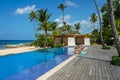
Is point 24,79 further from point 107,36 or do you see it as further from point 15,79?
point 107,36

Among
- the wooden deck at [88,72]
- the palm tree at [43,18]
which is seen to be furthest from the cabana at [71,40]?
the wooden deck at [88,72]

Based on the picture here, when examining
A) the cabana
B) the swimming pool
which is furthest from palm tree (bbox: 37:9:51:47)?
the swimming pool

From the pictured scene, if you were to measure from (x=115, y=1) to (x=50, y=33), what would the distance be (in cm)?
1895

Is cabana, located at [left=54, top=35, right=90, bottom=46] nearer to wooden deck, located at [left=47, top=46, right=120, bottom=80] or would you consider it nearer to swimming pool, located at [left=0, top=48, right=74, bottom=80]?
swimming pool, located at [left=0, top=48, right=74, bottom=80]

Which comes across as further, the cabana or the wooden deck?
the cabana

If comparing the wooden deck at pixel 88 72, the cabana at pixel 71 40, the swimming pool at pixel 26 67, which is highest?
the cabana at pixel 71 40

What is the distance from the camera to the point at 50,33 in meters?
52.5

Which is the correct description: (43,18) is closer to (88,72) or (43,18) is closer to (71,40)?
(71,40)

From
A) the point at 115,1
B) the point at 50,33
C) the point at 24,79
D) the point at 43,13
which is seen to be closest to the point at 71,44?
the point at 50,33

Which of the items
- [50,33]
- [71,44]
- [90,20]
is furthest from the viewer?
[90,20]

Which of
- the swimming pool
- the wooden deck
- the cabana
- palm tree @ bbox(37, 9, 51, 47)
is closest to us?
the wooden deck

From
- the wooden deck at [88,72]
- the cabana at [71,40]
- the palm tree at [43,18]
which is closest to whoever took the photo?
the wooden deck at [88,72]

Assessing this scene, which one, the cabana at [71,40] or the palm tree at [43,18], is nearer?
the palm tree at [43,18]

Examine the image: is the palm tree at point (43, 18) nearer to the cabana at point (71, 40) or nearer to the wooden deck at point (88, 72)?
the cabana at point (71, 40)
